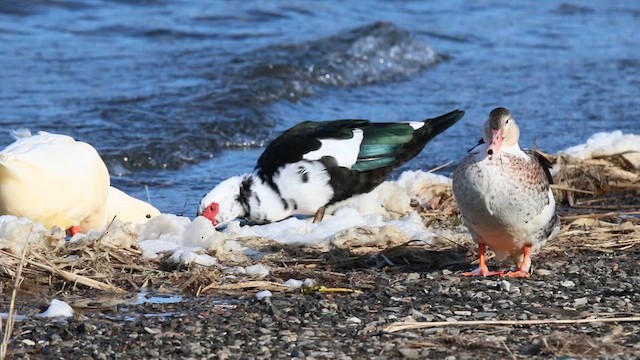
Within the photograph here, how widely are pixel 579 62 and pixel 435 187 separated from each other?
5.89 m

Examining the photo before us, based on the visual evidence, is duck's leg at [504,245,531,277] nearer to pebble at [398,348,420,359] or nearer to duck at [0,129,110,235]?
pebble at [398,348,420,359]

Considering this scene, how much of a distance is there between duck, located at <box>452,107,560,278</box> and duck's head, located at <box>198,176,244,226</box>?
1878 millimetres

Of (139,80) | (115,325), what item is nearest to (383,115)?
(139,80)

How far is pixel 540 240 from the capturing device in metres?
4.95

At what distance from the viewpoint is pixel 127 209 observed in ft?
19.8

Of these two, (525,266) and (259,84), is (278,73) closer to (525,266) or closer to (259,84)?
(259,84)

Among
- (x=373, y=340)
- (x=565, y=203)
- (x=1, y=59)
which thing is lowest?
(x=1, y=59)

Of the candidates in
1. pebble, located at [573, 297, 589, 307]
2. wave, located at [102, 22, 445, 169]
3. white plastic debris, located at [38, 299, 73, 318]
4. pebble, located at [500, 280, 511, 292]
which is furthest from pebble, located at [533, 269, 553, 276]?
wave, located at [102, 22, 445, 169]

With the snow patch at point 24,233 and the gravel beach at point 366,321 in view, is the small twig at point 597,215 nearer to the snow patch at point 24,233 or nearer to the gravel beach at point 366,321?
the gravel beach at point 366,321

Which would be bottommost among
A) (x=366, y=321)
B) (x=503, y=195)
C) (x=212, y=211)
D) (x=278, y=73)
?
(x=278, y=73)

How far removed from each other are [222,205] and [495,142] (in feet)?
6.81

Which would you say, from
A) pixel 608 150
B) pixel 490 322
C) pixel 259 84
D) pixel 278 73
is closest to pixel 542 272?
pixel 490 322

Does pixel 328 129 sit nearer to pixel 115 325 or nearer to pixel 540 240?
pixel 540 240

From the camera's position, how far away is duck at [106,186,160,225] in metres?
5.97
